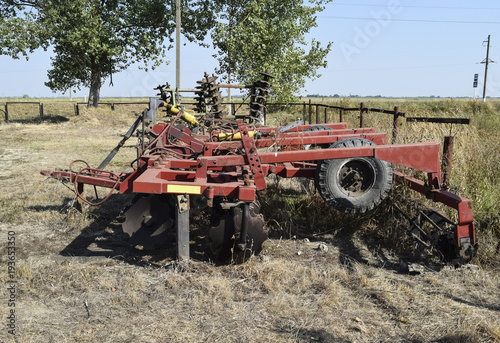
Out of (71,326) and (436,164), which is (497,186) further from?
(71,326)

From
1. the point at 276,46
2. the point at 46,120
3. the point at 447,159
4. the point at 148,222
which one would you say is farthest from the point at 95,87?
the point at 447,159

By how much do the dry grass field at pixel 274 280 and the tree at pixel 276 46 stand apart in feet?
38.7

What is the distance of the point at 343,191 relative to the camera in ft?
15.8

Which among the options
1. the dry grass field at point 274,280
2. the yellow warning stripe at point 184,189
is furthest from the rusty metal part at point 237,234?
the yellow warning stripe at point 184,189

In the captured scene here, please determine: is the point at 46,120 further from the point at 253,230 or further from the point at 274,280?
the point at 274,280

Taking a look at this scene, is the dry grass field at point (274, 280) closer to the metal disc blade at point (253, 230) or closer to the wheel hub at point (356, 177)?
the metal disc blade at point (253, 230)

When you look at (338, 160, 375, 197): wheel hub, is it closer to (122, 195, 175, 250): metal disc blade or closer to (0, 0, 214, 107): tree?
(122, 195, 175, 250): metal disc blade

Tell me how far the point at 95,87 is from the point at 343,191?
70.8ft

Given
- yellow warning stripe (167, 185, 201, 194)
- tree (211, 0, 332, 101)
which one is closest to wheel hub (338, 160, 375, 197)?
yellow warning stripe (167, 185, 201, 194)

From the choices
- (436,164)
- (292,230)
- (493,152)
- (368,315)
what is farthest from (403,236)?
(493,152)

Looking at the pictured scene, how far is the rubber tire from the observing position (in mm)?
4758

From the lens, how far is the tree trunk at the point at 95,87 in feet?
76.9

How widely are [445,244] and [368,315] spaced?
5.32ft

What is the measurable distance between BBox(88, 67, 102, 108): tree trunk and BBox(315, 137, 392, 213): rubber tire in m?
21.2
